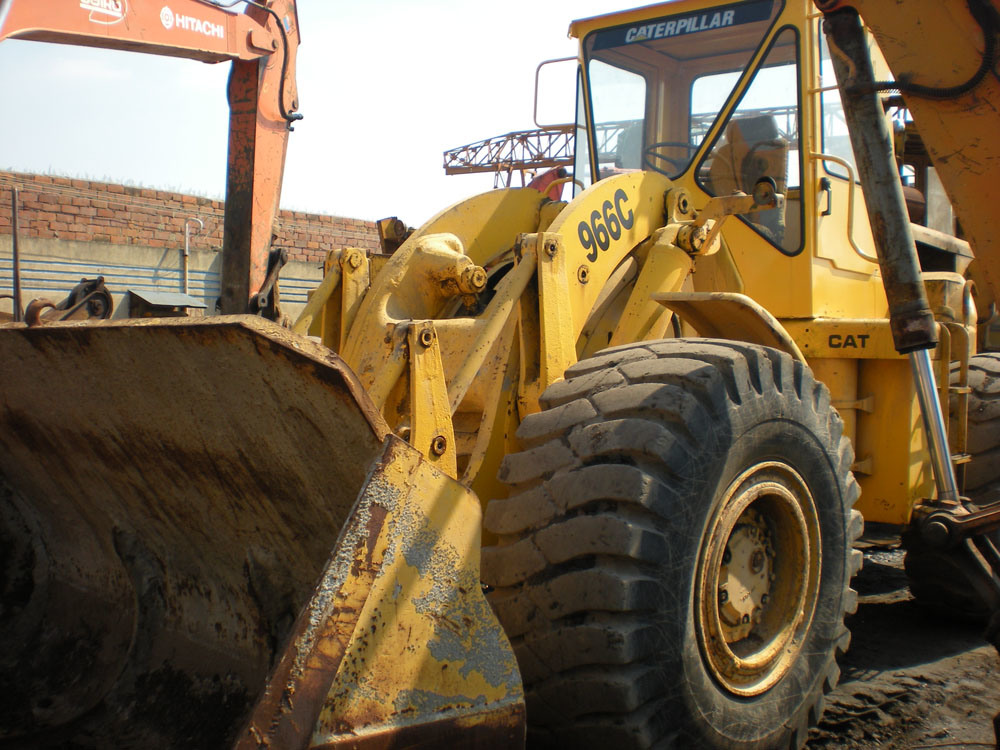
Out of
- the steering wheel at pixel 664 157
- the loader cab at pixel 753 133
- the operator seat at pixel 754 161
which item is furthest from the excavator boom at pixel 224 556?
the steering wheel at pixel 664 157

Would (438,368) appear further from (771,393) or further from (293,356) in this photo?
(771,393)

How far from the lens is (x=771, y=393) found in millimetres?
2982

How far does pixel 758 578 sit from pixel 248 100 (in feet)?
13.3

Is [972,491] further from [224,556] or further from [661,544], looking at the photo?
[224,556]

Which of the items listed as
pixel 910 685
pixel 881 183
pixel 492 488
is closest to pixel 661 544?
pixel 492 488

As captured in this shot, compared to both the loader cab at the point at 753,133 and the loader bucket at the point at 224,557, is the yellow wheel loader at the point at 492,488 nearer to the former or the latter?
the loader bucket at the point at 224,557

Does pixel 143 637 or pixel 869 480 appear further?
pixel 869 480

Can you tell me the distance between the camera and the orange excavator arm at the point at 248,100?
5.14 meters

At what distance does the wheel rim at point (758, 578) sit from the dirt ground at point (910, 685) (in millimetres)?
554

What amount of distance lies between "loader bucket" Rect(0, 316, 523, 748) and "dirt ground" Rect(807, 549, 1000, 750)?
5.78 ft

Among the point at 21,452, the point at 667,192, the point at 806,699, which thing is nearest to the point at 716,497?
the point at 806,699

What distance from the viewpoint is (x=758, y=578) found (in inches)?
119

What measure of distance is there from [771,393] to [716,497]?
0.45m

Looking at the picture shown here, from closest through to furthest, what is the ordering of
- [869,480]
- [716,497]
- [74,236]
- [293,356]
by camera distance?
[293,356] → [716,497] → [869,480] → [74,236]
